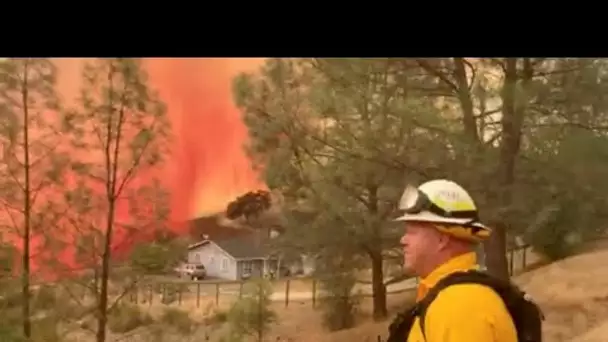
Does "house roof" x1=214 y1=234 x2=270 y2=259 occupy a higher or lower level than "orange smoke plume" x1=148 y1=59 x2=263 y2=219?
lower

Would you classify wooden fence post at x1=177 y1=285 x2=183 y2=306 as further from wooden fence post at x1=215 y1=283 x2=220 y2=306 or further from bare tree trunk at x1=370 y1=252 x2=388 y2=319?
bare tree trunk at x1=370 y1=252 x2=388 y2=319

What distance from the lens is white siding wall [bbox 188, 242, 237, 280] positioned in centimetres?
269

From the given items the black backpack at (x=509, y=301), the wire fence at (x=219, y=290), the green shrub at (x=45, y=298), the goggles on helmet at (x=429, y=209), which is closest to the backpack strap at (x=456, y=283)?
the black backpack at (x=509, y=301)

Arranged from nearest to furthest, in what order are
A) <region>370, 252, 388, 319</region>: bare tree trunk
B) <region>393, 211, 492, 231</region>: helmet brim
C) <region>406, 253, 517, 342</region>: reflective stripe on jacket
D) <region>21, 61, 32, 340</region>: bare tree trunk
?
<region>406, 253, 517, 342</region>: reflective stripe on jacket < <region>393, 211, 492, 231</region>: helmet brim < <region>21, 61, 32, 340</region>: bare tree trunk < <region>370, 252, 388, 319</region>: bare tree trunk

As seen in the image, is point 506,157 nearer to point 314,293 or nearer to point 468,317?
point 314,293

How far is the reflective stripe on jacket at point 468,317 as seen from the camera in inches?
53.7

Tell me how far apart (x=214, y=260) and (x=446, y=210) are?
1.30m

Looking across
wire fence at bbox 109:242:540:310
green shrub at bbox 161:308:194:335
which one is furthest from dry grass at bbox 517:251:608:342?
green shrub at bbox 161:308:194:335

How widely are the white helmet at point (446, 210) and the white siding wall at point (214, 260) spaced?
124 centimetres

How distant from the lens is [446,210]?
150cm

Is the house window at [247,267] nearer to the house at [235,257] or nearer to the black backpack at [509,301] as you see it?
the house at [235,257]

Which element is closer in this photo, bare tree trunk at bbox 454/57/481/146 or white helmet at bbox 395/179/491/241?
white helmet at bbox 395/179/491/241

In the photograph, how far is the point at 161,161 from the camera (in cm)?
274
